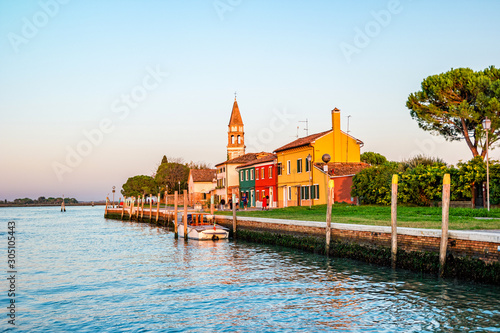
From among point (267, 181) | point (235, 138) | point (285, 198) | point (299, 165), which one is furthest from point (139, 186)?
point (299, 165)

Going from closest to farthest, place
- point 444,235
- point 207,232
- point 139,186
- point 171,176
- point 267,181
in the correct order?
point 444,235 < point 207,232 < point 267,181 < point 171,176 < point 139,186

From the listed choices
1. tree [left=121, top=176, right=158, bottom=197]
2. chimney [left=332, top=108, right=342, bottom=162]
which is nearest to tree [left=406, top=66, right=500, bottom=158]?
chimney [left=332, top=108, right=342, bottom=162]

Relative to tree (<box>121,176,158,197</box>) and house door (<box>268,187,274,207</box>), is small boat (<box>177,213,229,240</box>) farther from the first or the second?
tree (<box>121,176,158,197</box>)

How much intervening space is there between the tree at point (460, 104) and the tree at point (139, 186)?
3054 inches

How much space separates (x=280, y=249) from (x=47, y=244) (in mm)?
16450

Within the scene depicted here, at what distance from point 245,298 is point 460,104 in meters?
31.5

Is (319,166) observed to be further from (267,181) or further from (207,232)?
(207,232)

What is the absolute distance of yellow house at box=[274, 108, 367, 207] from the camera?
130 ft

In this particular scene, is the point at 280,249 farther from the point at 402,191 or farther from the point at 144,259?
the point at 402,191

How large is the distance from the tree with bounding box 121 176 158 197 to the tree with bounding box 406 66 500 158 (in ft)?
254

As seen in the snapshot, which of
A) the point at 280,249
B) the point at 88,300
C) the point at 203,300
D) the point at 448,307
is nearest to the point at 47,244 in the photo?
the point at 280,249

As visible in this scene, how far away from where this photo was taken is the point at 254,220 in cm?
2858

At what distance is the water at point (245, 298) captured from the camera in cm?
1077

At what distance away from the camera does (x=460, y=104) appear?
38750 mm
